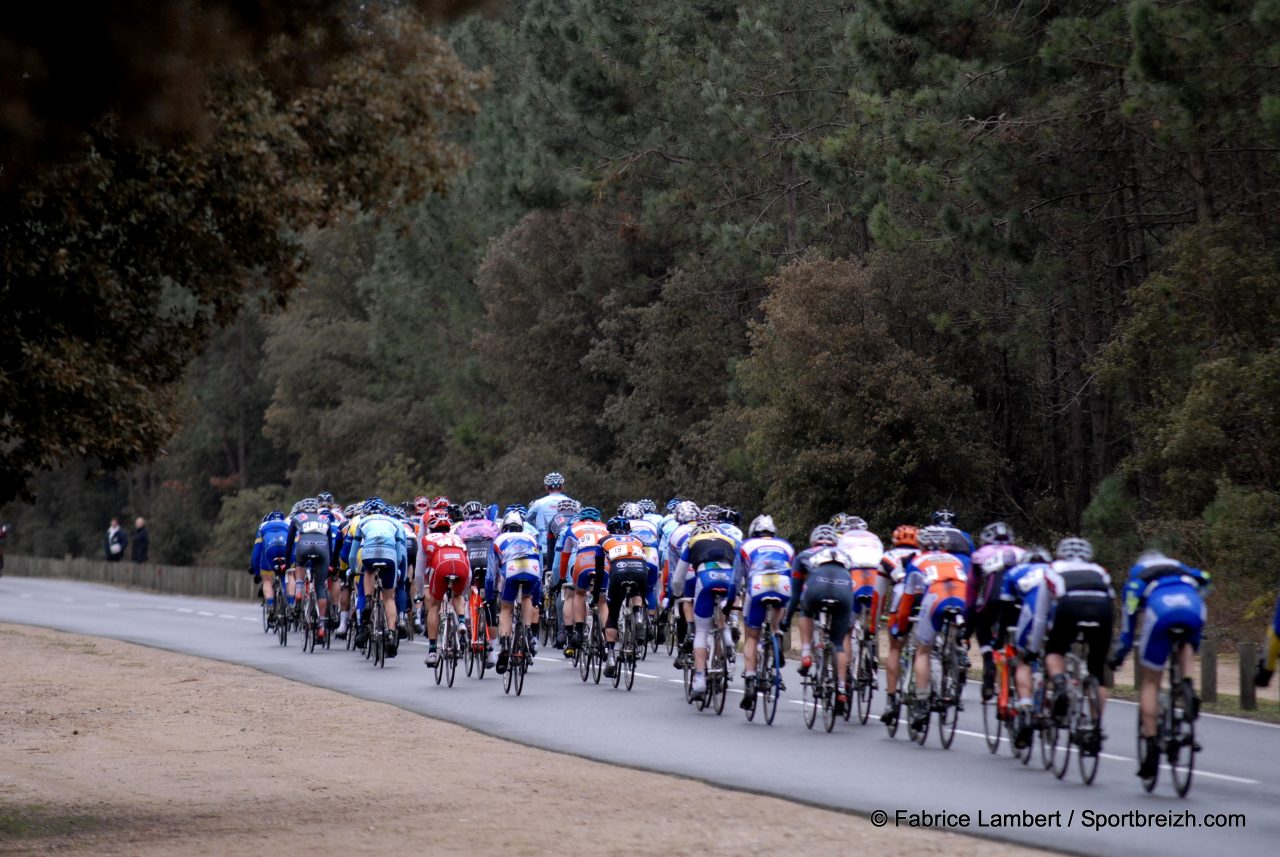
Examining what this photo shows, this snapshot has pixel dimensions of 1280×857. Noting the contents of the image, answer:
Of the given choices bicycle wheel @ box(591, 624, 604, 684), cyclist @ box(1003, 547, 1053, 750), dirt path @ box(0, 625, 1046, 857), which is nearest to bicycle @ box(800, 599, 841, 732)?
cyclist @ box(1003, 547, 1053, 750)

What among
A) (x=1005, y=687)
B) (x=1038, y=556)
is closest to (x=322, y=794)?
(x=1005, y=687)

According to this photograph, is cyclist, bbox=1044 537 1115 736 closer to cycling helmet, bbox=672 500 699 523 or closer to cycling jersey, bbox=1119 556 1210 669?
cycling jersey, bbox=1119 556 1210 669

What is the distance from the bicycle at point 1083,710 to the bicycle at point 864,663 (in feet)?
12.5

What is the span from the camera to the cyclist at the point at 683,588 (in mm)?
20031

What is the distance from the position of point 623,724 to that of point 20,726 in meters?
6.31

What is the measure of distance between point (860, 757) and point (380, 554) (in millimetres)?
10108

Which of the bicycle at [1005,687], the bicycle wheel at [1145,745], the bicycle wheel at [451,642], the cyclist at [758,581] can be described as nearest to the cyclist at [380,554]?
the bicycle wheel at [451,642]

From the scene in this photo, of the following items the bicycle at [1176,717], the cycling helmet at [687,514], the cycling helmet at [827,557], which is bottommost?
the bicycle at [1176,717]

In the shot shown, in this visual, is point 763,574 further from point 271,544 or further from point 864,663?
point 271,544

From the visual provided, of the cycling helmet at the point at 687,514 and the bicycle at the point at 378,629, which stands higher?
the cycling helmet at the point at 687,514

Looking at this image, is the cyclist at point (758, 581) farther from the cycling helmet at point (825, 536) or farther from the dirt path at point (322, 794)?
the dirt path at point (322, 794)

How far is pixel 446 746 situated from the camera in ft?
55.9

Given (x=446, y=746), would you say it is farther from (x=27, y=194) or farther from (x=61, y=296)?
(x=27, y=194)

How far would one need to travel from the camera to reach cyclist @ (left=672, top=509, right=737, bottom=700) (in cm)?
1902
